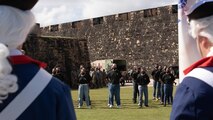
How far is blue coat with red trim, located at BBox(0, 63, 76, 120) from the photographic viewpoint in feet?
7.52

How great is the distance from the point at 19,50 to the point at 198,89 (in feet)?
2.95

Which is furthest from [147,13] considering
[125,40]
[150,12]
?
[125,40]

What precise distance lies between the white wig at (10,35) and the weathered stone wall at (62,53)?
88.9 ft

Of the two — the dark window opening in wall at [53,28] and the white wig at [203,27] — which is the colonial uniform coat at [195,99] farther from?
the dark window opening in wall at [53,28]

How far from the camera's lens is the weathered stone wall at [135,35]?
3719cm

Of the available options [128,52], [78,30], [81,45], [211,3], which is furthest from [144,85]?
[78,30]

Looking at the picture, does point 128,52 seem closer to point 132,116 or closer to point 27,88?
point 132,116

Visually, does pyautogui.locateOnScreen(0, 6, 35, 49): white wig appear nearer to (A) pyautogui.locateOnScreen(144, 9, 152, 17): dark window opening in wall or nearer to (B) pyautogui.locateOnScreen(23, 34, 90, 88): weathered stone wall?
(B) pyautogui.locateOnScreen(23, 34, 90, 88): weathered stone wall

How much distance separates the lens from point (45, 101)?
232cm

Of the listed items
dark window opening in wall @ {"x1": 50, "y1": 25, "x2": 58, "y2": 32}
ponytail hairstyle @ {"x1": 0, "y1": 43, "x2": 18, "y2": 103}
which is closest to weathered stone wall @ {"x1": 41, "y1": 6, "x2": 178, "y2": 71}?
dark window opening in wall @ {"x1": 50, "y1": 25, "x2": 58, "y2": 32}

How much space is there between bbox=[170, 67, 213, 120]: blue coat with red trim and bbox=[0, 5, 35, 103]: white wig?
81 centimetres

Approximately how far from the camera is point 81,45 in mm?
35000

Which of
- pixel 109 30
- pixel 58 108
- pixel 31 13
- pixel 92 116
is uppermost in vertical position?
pixel 109 30

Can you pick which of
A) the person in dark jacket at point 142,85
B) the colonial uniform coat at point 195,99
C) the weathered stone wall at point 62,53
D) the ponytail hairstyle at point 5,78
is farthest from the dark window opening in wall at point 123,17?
the ponytail hairstyle at point 5,78
